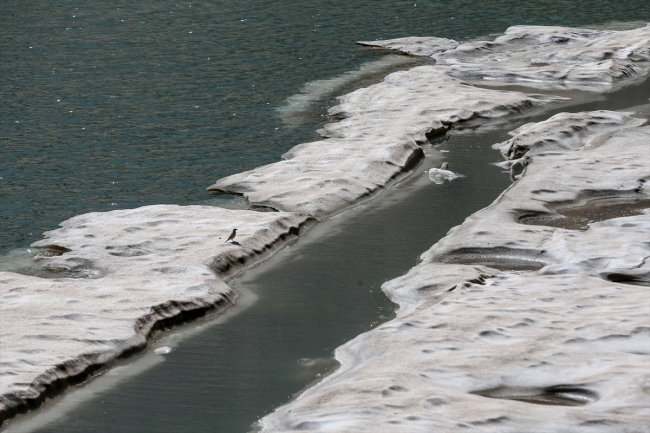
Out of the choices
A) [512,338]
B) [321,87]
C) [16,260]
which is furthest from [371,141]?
[512,338]

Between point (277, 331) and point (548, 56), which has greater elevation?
point (548, 56)

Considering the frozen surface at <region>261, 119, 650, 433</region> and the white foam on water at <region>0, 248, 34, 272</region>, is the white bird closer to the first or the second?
the frozen surface at <region>261, 119, 650, 433</region>

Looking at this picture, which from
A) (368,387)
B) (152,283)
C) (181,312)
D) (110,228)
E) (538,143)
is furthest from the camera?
(538,143)

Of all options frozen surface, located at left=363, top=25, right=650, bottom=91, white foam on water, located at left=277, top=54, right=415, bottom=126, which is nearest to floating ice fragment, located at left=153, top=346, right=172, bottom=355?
white foam on water, located at left=277, top=54, right=415, bottom=126

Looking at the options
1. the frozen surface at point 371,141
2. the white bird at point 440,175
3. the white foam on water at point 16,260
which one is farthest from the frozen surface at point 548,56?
the white foam on water at point 16,260

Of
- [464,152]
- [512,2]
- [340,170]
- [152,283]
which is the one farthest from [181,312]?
[512,2]

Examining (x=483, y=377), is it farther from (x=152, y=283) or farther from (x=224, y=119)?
(x=224, y=119)

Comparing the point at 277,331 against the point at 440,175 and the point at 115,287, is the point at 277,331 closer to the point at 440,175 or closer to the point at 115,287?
the point at 115,287
